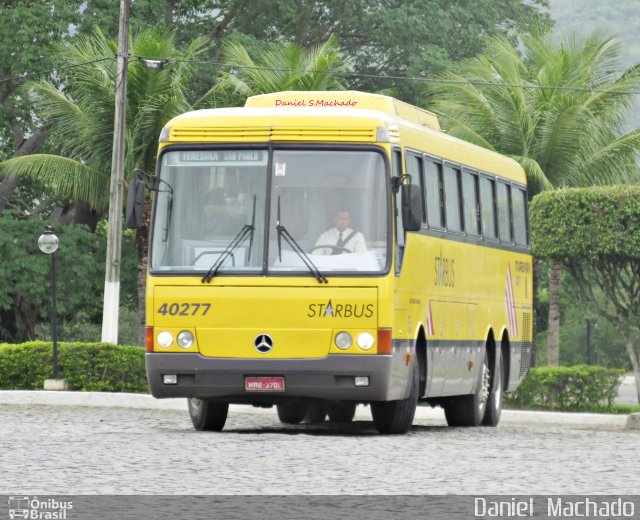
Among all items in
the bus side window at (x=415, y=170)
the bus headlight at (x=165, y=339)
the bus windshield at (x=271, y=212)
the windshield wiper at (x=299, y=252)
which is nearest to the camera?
the windshield wiper at (x=299, y=252)

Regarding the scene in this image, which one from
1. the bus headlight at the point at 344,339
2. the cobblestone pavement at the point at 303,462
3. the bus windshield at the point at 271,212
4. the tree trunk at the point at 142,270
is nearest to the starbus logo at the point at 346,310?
the bus headlight at the point at 344,339

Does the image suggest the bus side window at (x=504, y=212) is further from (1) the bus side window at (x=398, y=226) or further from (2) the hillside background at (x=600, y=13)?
(2) the hillside background at (x=600, y=13)

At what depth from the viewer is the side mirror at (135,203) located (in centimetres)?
1644

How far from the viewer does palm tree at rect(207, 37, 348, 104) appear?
37000 millimetres

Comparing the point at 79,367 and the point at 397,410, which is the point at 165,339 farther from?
the point at 79,367

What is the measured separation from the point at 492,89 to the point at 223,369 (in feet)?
79.6

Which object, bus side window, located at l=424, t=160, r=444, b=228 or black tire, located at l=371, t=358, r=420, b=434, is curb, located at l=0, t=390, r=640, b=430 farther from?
black tire, located at l=371, t=358, r=420, b=434

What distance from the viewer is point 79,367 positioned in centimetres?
2827

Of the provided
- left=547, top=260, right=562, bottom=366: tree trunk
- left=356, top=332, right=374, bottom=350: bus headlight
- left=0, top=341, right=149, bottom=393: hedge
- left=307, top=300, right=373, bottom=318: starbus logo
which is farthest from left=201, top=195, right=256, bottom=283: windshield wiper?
left=547, top=260, right=562, bottom=366: tree trunk

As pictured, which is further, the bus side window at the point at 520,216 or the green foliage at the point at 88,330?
the green foliage at the point at 88,330

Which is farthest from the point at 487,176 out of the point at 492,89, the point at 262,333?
the point at 492,89

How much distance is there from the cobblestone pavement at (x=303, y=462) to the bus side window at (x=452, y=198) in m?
2.38

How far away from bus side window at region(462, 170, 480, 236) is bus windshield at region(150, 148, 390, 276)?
3639 mm

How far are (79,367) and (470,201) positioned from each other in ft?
33.1
